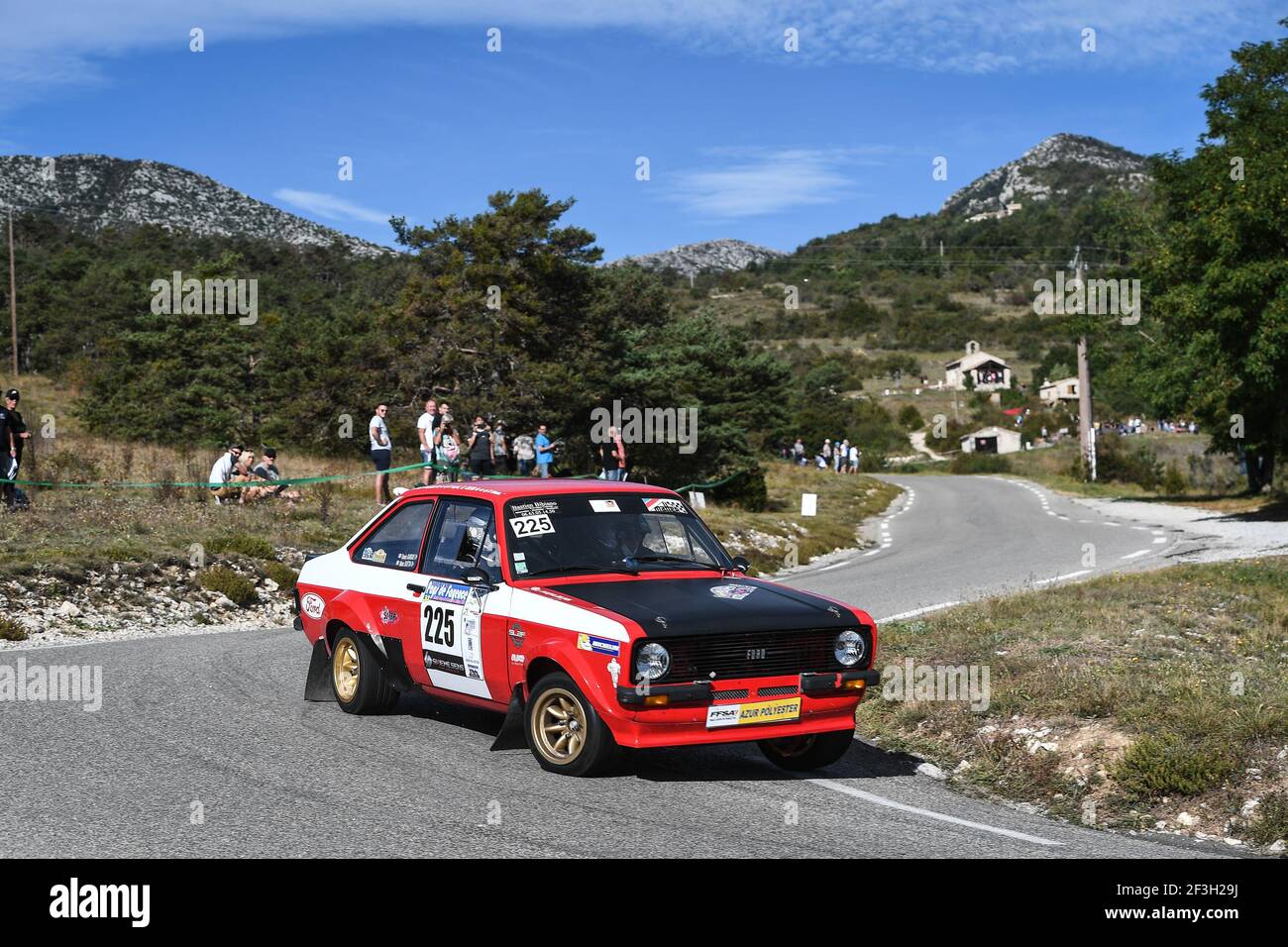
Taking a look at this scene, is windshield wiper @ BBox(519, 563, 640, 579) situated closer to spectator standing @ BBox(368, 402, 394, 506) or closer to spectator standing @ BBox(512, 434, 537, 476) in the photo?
spectator standing @ BBox(368, 402, 394, 506)

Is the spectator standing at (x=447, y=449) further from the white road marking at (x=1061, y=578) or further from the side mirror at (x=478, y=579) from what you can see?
the side mirror at (x=478, y=579)

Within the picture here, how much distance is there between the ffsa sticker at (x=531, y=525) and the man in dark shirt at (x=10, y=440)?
44.3ft

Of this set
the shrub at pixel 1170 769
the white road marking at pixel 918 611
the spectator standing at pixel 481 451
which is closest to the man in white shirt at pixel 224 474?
the spectator standing at pixel 481 451

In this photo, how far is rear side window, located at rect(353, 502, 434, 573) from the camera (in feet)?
30.8

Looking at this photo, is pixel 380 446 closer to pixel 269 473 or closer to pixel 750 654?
pixel 269 473

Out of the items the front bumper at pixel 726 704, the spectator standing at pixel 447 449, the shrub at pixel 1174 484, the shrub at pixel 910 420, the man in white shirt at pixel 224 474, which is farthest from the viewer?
the shrub at pixel 910 420

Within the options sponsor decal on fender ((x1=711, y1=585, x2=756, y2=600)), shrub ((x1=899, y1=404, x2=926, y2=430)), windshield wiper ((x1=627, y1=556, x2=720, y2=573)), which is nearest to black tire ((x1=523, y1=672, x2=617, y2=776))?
sponsor decal on fender ((x1=711, y1=585, x2=756, y2=600))

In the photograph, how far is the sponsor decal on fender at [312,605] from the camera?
10.1 meters

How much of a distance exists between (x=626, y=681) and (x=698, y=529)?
2102 millimetres

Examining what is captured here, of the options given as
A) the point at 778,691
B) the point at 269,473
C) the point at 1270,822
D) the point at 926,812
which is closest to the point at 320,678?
the point at 778,691

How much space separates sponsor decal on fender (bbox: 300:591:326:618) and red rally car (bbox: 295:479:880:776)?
23 mm

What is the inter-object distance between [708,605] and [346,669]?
11.2ft

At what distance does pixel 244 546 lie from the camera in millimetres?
18953
